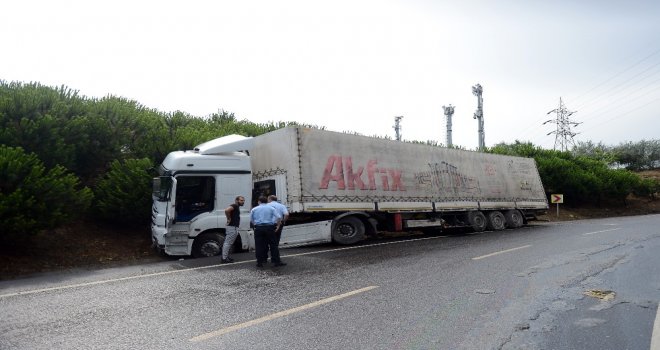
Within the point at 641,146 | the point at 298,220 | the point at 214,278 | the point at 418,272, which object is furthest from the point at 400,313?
the point at 641,146

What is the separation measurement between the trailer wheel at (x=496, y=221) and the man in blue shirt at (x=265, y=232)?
12219mm

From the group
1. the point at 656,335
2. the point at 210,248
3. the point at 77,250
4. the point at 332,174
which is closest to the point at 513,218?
the point at 332,174

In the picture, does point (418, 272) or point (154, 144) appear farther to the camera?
point (154, 144)

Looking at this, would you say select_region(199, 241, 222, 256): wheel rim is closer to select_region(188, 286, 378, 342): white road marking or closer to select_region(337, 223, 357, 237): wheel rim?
select_region(337, 223, 357, 237): wheel rim

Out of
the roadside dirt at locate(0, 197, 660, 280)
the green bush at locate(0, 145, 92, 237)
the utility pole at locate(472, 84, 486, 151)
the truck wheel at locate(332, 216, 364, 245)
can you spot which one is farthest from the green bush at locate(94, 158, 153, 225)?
the utility pole at locate(472, 84, 486, 151)

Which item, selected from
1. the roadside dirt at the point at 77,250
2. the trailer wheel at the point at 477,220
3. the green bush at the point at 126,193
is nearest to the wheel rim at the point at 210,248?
the roadside dirt at the point at 77,250

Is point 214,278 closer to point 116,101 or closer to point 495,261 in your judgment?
point 495,261

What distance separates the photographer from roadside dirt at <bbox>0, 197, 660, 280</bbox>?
1088 centimetres

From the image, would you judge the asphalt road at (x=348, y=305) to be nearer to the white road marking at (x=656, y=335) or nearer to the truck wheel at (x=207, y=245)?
the white road marking at (x=656, y=335)

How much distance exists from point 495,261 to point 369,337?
5834 millimetres

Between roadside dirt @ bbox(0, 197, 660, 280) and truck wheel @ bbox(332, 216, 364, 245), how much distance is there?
16.5 ft

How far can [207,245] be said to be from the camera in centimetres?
1145

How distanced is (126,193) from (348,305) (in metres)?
10.3

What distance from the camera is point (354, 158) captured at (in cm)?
1375
